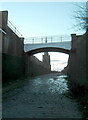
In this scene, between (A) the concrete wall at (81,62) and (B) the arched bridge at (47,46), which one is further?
(B) the arched bridge at (47,46)

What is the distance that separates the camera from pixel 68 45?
29.2m

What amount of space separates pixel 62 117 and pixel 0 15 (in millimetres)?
14177

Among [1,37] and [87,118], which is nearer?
[87,118]

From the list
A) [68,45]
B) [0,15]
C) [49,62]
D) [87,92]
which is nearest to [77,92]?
[87,92]

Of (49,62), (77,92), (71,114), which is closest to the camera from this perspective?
(71,114)

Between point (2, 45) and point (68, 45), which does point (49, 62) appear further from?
point (2, 45)

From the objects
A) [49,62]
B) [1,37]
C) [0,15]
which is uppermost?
[0,15]

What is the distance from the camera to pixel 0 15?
18859 millimetres

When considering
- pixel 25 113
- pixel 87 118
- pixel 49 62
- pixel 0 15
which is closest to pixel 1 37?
pixel 0 15

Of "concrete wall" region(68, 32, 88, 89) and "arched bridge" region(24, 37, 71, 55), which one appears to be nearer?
"concrete wall" region(68, 32, 88, 89)

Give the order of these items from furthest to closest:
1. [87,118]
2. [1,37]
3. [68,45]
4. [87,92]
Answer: [68,45]
[1,37]
[87,92]
[87,118]

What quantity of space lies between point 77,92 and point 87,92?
5.86ft

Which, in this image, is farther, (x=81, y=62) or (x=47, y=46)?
(x=47, y=46)

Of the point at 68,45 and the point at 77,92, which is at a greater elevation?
the point at 68,45
